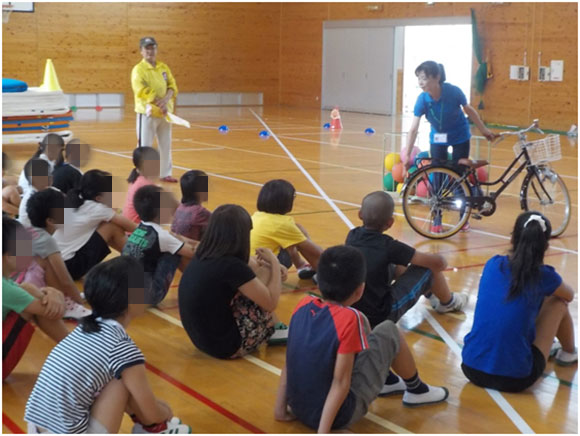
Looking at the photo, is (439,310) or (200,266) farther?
(439,310)

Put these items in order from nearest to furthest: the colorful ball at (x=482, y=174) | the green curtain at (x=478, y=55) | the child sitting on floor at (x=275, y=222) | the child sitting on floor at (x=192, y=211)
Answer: the child sitting on floor at (x=275, y=222) < the child sitting on floor at (x=192, y=211) < the colorful ball at (x=482, y=174) < the green curtain at (x=478, y=55)

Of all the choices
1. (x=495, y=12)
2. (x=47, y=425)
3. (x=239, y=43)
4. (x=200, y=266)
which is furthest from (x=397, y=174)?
(x=239, y=43)

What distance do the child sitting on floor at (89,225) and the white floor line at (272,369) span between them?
1.78ft

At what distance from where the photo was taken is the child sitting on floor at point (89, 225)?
5000 millimetres

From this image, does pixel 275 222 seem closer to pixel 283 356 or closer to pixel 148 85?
pixel 283 356

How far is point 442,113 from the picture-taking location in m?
7.13

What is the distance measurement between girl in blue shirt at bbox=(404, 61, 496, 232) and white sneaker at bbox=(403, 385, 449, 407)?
347cm

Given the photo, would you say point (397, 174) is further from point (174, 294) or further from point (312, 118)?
point (312, 118)

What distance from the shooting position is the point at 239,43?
81.9 ft

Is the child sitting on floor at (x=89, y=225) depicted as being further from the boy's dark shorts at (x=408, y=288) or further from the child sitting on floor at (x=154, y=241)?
the boy's dark shorts at (x=408, y=288)

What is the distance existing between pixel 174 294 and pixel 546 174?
334 centimetres

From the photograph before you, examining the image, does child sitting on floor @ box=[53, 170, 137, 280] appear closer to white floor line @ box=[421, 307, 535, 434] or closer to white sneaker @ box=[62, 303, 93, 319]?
white sneaker @ box=[62, 303, 93, 319]

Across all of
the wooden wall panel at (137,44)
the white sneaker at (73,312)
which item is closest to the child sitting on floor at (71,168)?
the white sneaker at (73,312)

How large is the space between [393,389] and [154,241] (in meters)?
1.71
